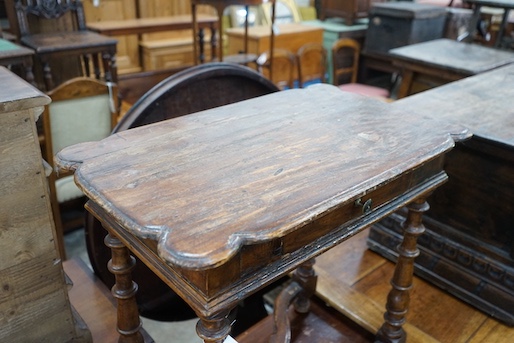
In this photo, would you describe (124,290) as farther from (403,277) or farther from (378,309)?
(378,309)

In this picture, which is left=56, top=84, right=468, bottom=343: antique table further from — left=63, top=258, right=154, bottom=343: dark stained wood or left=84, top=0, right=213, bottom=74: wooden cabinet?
left=84, top=0, right=213, bottom=74: wooden cabinet

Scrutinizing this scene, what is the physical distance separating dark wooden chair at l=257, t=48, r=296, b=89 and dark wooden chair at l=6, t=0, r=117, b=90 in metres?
1.33

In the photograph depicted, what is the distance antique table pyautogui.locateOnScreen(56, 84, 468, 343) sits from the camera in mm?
821

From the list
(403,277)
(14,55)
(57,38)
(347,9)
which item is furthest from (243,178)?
(347,9)

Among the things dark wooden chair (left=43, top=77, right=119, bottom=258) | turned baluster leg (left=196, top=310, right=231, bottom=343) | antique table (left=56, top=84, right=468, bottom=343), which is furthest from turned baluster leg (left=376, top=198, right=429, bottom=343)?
dark wooden chair (left=43, top=77, right=119, bottom=258)

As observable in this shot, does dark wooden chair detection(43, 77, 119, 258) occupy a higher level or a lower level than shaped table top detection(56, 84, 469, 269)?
lower

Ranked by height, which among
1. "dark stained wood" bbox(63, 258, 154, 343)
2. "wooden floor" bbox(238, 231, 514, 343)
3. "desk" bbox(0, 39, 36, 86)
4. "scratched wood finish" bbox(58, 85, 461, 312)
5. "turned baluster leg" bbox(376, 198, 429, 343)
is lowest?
"wooden floor" bbox(238, 231, 514, 343)

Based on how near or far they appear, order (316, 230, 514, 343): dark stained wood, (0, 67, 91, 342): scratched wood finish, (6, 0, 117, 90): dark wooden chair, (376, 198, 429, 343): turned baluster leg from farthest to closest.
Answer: (6, 0, 117, 90): dark wooden chair, (316, 230, 514, 343): dark stained wood, (376, 198, 429, 343): turned baluster leg, (0, 67, 91, 342): scratched wood finish

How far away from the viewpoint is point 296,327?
67.2 inches

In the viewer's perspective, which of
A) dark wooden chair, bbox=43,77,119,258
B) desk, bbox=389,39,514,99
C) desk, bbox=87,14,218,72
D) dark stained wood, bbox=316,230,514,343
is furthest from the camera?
desk, bbox=87,14,218,72

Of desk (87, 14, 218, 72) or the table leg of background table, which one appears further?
desk (87, 14, 218, 72)

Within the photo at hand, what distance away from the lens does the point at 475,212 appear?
64.1 inches

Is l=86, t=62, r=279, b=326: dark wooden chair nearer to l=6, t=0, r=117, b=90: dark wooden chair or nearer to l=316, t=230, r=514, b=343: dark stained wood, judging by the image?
l=316, t=230, r=514, b=343: dark stained wood

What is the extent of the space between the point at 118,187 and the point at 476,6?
2796 millimetres
